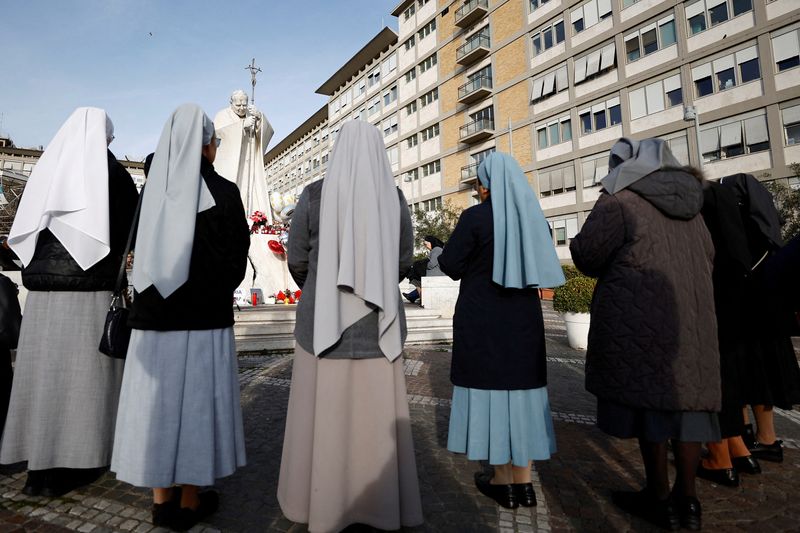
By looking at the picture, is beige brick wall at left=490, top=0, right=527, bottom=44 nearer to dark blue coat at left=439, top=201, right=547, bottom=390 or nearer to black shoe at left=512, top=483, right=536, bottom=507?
dark blue coat at left=439, top=201, right=547, bottom=390

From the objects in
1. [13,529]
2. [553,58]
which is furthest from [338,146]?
[553,58]

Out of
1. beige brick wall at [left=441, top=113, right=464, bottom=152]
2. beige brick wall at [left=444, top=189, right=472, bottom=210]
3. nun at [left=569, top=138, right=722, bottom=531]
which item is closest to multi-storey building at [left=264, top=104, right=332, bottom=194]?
beige brick wall at [left=441, top=113, right=464, bottom=152]

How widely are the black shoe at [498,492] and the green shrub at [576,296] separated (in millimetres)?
5368

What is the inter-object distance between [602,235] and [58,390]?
3.25 meters

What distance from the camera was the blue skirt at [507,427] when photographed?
94.7 inches

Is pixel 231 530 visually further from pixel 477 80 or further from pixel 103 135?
pixel 477 80

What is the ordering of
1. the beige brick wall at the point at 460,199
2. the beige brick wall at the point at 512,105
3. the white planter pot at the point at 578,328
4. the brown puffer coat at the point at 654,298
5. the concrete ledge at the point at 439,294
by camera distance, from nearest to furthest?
the brown puffer coat at the point at 654,298 → the white planter pot at the point at 578,328 → the concrete ledge at the point at 439,294 → the beige brick wall at the point at 512,105 → the beige brick wall at the point at 460,199

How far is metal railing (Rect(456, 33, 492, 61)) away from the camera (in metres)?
31.2

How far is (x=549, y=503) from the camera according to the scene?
2465 millimetres

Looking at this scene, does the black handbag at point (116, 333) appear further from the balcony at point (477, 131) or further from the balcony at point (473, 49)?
the balcony at point (473, 49)

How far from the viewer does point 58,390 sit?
2594 millimetres

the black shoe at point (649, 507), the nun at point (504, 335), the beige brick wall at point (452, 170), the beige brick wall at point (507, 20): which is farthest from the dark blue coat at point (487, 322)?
the beige brick wall at point (452, 170)

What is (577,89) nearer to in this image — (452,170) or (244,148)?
(452,170)

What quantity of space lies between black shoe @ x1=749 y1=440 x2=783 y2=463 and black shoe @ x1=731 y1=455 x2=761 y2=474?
218mm
